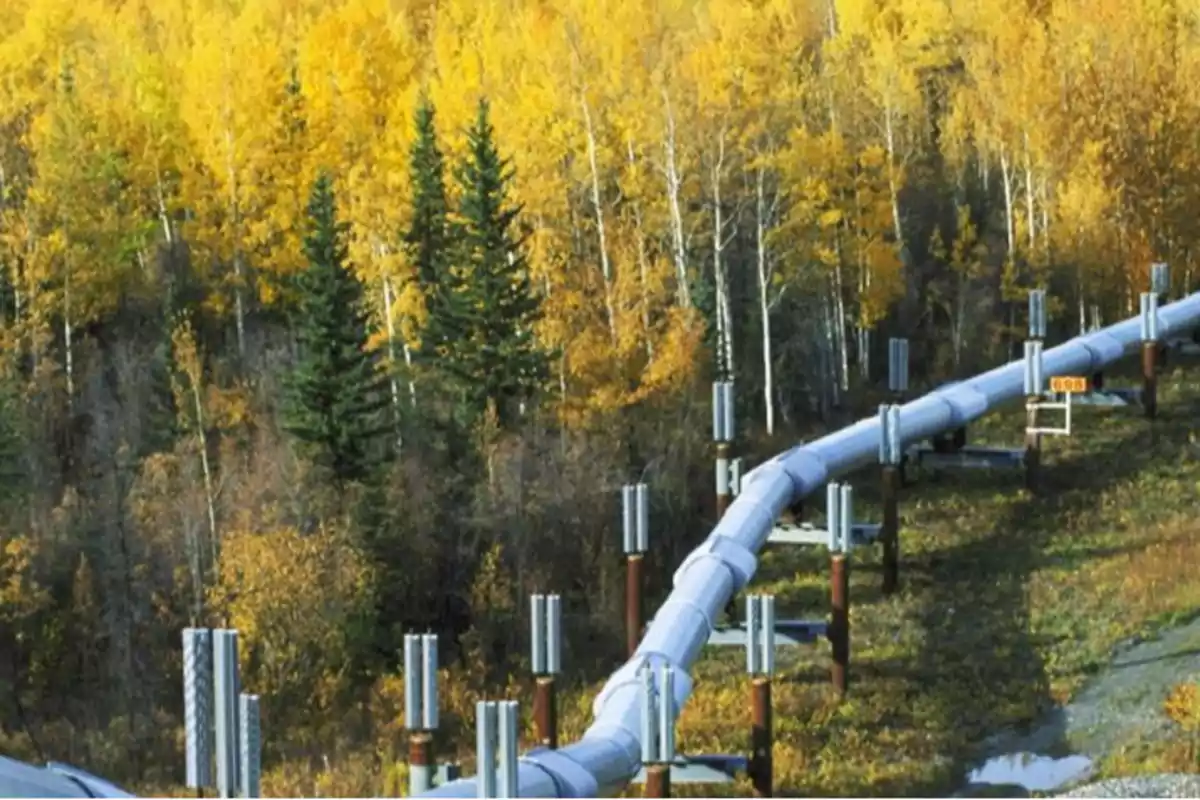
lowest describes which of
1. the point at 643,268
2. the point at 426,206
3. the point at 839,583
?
the point at 839,583

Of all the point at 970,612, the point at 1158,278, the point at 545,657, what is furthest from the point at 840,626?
the point at 1158,278

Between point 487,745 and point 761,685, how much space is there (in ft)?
18.6

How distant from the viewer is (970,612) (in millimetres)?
23859

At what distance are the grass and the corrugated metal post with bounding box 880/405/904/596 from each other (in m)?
0.34

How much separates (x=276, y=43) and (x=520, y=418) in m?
17.0

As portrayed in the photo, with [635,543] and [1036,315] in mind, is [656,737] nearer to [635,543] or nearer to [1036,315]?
[635,543]

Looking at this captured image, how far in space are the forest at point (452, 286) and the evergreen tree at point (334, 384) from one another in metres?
0.07

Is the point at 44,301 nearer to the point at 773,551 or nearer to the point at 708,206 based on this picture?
the point at 708,206

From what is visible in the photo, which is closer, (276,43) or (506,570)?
(506,570)

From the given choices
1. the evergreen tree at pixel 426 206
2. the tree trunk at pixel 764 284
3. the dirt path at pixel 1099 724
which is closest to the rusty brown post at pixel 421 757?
the dirt path at pixel 1099 724

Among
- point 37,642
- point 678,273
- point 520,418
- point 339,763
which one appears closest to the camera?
point 339,763

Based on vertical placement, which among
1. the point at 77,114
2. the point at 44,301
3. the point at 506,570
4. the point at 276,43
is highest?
the point at 276,43

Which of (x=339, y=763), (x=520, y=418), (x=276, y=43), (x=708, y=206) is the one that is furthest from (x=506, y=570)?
(x=276, y=43)

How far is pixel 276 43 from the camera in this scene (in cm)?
4447
